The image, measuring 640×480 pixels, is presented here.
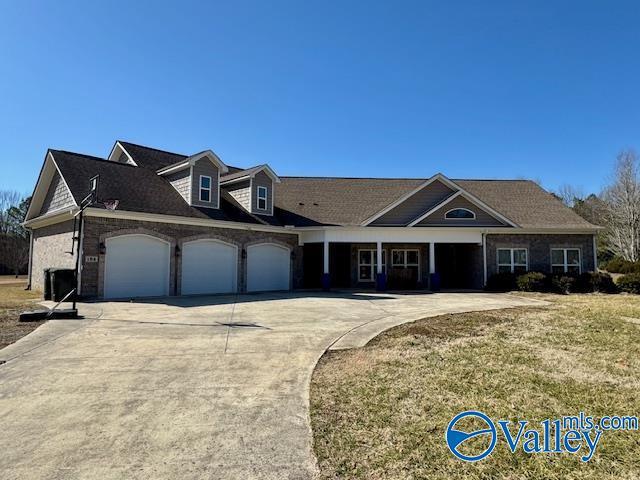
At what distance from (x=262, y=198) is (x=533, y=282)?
554 inches

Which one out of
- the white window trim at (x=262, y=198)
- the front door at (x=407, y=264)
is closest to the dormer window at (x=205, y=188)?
the white window trim at (x=262, y=198)

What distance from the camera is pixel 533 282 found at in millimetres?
19297

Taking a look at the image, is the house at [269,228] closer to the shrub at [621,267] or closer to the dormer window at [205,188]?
the dormer window at [205,188]

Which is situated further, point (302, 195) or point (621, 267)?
point (621, 267)

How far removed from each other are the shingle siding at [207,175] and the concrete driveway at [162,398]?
31.0 ft

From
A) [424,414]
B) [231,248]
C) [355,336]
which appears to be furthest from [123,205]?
[424,414]

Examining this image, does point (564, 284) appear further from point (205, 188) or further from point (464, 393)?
point (205, 188)

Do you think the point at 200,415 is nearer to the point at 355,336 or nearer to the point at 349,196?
the point at 355,336

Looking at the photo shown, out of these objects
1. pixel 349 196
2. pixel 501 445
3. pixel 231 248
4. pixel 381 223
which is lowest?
pixel 501 445

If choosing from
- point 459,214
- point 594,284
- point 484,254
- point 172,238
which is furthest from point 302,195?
point 594,284

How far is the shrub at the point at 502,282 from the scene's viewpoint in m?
20.0

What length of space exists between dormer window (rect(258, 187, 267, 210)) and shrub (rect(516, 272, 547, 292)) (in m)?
13.4

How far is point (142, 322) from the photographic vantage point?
9914mm

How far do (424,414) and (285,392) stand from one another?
5.70 feet
